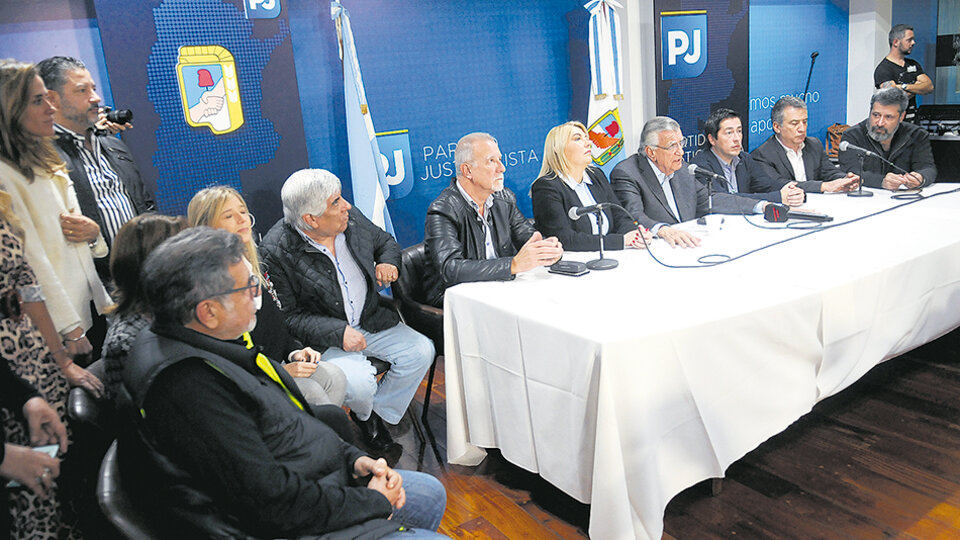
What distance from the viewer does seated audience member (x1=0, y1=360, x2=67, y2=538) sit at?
4.96 ft

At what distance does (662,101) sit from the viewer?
5.19 meters

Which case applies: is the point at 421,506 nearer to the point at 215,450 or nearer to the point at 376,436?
the point at 215,450

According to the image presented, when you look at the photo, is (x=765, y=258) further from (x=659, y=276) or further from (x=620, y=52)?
(x=620, y=52)

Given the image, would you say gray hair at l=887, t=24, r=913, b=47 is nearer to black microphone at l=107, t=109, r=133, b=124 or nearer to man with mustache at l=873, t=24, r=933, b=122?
man with mustache at l=873, t=24, r=933, b=122

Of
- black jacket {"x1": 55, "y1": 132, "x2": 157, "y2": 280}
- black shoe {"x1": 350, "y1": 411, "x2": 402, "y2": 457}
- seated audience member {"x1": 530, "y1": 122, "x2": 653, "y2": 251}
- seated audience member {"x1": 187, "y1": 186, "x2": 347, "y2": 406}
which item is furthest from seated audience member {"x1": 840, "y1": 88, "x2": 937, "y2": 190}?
black jacket {"x1": 55, "y1": 132, "x2": 157, "y2": 280}

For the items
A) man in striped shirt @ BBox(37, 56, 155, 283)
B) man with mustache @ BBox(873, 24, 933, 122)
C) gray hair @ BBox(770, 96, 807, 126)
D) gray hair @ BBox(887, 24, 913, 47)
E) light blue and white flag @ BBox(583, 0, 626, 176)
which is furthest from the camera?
man with mustache @ BBox(873, 24, 933, 122)

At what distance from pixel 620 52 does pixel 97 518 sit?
180 inches

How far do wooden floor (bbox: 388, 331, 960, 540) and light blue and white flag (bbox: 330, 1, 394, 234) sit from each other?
1503mm

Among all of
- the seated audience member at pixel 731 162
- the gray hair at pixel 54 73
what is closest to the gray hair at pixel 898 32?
the seated audience member at pixel 731 162

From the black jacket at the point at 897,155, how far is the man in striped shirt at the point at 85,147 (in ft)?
12.7

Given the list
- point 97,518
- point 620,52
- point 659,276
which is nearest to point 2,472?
point 97,518

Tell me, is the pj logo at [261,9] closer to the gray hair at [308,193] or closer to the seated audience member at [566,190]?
the gray hair at [308,193]

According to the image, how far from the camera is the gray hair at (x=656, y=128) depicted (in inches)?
138

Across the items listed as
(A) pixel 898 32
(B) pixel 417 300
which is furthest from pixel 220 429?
(A) pixel 898 32
